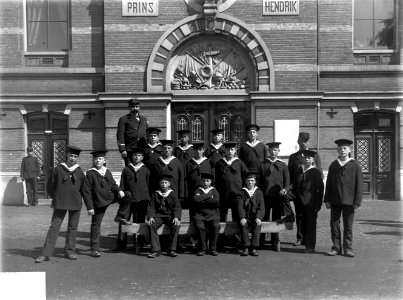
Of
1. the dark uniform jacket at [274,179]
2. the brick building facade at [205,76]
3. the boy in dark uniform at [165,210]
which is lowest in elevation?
the boy in dark uniform at [165,210]

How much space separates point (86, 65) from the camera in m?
17.4

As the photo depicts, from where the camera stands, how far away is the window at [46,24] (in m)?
17.6

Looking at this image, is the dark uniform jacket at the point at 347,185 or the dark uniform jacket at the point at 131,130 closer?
the dark uniform jacket at the point at 347,185

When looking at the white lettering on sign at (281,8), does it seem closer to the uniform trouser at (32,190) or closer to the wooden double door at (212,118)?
the wooden double door at (212,118)

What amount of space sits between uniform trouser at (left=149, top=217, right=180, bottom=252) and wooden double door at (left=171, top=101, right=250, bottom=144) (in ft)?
27.4

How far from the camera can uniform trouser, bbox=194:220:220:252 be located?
9.25 m

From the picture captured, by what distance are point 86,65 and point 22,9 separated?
9.05 feet

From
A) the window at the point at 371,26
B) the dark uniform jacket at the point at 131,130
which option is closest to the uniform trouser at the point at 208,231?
the dark uniform jacket at the point at 131,130

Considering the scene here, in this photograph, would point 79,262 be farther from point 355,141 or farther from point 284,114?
point 355,141

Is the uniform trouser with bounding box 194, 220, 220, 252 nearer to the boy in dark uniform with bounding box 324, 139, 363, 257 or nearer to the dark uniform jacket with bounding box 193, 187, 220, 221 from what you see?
the dark uniform jacket with bounding box 193, 187, 220, 221

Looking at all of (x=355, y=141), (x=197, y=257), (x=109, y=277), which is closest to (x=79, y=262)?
(x=109, y=277)

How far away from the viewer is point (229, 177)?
9789mm

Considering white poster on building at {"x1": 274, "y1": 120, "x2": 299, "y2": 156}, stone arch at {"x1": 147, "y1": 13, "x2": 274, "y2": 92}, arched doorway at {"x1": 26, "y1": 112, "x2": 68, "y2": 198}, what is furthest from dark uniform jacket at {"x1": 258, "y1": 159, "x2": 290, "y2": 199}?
arched doorway at {"x1": 26, "y1": 112, "x2": 68, "y2": 198}

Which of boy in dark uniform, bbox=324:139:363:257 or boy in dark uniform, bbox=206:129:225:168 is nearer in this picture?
boy in dark uniform, bbox=324:139:363:257
